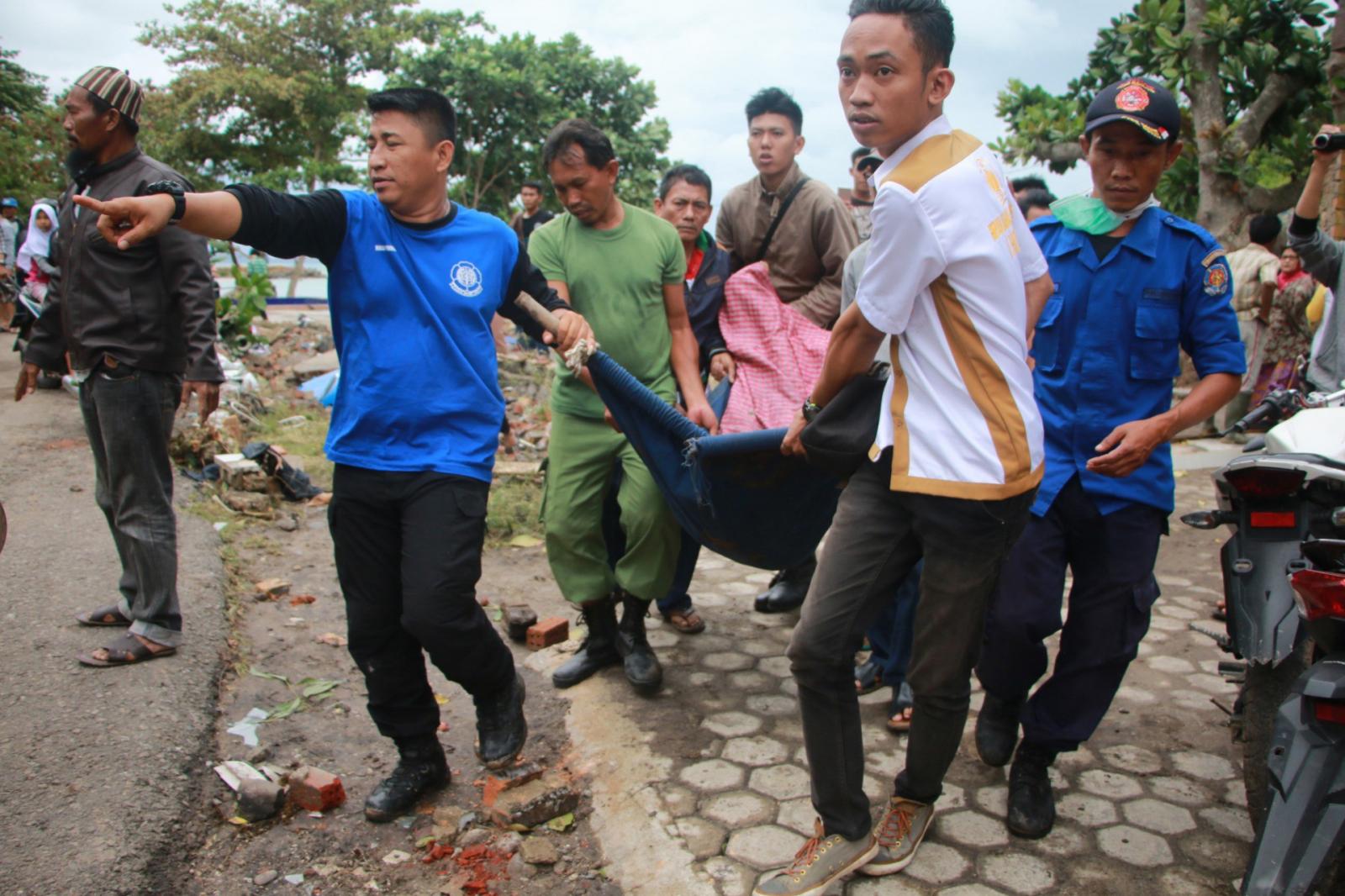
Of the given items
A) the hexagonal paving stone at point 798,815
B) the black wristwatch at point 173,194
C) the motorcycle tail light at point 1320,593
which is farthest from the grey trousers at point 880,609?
the black wristwatch at point 173,194

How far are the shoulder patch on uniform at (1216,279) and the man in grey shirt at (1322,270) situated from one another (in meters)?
1.19

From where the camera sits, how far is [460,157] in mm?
24781

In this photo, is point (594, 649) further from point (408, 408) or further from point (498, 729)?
point (408, 408)

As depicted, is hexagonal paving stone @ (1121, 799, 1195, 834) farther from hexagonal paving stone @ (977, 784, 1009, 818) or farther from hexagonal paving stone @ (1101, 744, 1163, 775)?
hexagonal paving stone @ (977, 784, 1009, 818)

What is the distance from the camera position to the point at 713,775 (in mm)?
3293

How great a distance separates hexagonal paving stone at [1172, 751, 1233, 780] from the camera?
3.31 meters

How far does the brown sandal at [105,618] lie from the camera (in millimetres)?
4148

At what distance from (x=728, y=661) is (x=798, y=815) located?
4.16 ft

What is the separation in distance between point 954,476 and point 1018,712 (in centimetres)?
125

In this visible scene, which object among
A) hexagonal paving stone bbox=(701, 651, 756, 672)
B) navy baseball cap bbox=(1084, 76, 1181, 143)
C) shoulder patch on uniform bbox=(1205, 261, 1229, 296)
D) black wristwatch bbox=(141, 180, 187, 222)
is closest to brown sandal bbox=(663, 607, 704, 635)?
hexagonal paving stone bbox=(701, 651, 756, 672)

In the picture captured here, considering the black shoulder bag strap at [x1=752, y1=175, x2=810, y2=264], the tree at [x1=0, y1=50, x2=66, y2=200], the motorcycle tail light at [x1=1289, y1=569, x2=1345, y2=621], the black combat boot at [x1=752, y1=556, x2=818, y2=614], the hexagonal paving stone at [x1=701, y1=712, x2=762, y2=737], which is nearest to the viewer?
the motorcycle tail light at [x1=1289, y1=569, x2=1345, y2=621]

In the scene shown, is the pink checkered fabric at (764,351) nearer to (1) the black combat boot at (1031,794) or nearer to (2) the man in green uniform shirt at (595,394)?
(2) the man in green uniform shirt at (595,394)

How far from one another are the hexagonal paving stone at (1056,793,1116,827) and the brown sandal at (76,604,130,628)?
144 inches

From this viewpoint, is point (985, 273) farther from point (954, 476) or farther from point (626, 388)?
point (626, 388)
